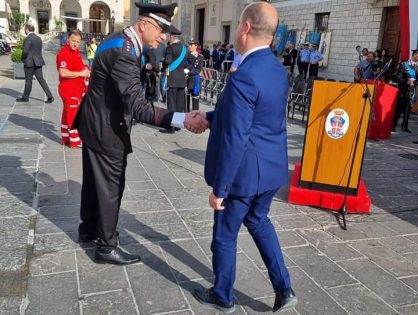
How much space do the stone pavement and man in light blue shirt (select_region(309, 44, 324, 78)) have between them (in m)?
11.9

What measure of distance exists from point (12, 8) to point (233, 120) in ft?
204

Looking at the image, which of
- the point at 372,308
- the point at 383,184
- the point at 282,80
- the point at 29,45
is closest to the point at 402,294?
the point at 372,308

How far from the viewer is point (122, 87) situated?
263cm

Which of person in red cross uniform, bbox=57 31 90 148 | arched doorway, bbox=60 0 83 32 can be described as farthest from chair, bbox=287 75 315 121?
arched doorway, bbox=60 0 83 32

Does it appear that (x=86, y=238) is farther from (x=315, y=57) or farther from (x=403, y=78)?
(x=315, y=57)

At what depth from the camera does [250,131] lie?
224 cm

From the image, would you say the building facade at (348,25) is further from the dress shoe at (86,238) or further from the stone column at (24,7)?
the stone column at (24,7)

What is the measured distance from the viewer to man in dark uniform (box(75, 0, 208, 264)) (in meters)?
2.66

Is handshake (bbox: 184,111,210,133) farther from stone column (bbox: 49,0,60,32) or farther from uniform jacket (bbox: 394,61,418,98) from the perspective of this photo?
stone column (bbox: 49,0,60,32)

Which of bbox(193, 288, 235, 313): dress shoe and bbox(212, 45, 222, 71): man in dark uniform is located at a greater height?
bbox(212, 45, 222, 71): man in dark uniform

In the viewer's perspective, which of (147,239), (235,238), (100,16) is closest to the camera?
(235,238)

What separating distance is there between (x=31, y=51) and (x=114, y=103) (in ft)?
28.2

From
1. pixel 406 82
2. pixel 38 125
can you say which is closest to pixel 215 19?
pixel 406 82

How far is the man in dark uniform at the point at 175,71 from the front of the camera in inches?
312
